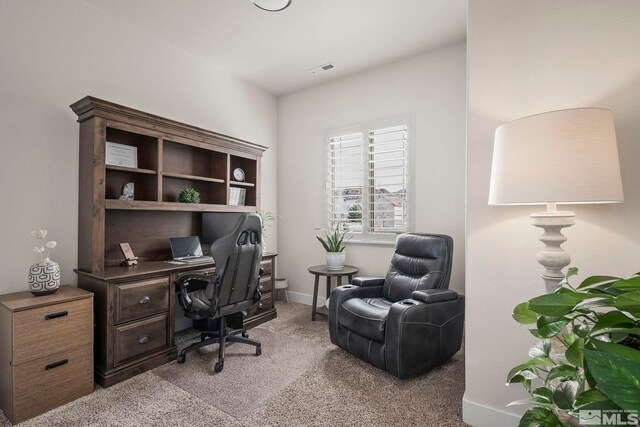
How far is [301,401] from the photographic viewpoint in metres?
1.95

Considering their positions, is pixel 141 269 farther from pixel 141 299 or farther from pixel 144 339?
pixel 144 339

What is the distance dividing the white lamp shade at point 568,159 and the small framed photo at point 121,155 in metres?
2.94

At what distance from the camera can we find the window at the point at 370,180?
3.55m

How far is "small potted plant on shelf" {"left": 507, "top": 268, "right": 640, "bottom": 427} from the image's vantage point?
0.54 m

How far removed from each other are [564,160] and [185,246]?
3.08 m

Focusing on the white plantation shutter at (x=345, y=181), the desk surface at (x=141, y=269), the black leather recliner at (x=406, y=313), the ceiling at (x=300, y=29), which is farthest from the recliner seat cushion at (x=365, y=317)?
the ceiling at (x=300, y=29)

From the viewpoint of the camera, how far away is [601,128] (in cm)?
117

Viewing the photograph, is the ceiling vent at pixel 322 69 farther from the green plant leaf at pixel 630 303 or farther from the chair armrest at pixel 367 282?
the green plant leaf at pixel 630 303

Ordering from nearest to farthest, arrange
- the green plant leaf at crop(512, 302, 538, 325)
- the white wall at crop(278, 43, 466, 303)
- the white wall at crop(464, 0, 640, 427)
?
the green plant leaf at crop(512, 302, 538, 325), the white wall at crop(464, 0, 640, 427), the white wall at crop(278, 43, 466, 303)

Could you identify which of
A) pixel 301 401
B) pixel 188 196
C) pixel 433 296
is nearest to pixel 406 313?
pixel 433 296

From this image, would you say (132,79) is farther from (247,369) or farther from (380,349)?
(380,349)

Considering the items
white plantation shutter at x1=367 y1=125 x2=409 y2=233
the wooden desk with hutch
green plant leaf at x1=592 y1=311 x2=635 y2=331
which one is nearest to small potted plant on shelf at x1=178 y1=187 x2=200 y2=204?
the wooden desk with hutch

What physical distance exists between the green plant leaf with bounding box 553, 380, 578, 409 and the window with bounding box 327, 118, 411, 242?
267cm

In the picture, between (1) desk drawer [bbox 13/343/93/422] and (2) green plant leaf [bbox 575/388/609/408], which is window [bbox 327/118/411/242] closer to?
(1) desk drawer [bbox 13/343/93/422]
